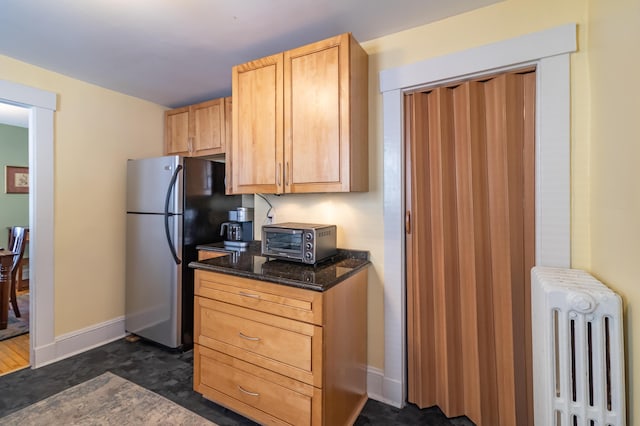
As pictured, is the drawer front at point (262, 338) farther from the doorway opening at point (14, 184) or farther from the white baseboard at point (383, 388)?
the doorway opening at point (14, 184)

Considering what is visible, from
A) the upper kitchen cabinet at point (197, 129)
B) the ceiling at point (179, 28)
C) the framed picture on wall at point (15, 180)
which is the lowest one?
the framed picture on wall at point (15, 180)

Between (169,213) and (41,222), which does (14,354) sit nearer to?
(41,222)

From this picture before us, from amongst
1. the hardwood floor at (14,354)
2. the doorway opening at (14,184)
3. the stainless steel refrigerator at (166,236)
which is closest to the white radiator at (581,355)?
the stainless steel refrigerator at (166,236)

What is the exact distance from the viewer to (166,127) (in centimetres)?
320

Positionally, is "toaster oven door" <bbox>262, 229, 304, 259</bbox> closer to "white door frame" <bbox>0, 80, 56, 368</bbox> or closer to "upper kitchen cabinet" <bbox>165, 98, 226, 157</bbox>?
"upper kitchen cabinet" <bbox>165, 98, 226, 157</bbox>

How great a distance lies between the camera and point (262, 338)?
158 centimetres

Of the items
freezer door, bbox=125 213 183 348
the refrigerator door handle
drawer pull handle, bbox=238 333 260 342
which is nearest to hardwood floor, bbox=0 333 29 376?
freezer door, bbox=125 213 183 348

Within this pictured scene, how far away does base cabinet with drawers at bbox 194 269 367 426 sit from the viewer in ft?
4.72

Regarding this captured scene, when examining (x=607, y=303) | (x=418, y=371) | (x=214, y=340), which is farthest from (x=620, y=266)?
(x=214, y=340)

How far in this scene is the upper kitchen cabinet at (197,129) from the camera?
280 centimetres

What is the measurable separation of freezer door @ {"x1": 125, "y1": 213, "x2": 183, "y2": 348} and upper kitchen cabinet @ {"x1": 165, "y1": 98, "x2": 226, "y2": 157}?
0.80 meters

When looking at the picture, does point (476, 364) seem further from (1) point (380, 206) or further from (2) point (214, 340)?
(2) point (214, 340)

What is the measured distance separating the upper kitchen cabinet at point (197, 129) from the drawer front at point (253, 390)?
6.10 ft

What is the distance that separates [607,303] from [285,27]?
2071 mm
